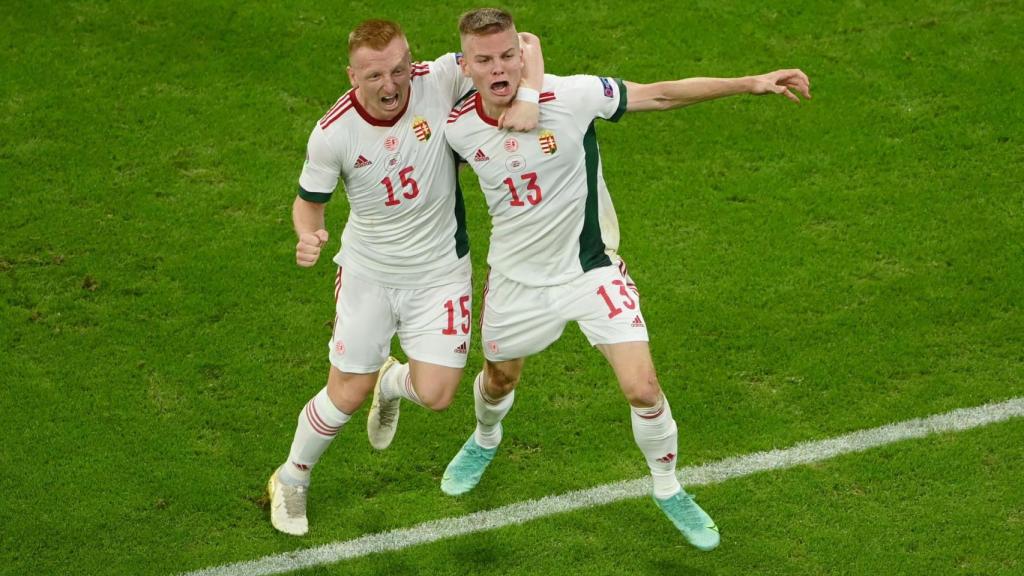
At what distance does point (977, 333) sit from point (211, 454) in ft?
14.6

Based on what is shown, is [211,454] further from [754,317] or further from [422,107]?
[754,317]

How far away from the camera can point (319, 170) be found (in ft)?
21.0

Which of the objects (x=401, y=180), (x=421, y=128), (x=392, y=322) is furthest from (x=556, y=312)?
(x=421, y=128)

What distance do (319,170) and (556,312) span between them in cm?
132

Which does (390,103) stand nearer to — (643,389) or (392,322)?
(392,322)

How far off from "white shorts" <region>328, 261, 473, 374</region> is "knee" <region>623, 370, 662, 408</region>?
95 cm

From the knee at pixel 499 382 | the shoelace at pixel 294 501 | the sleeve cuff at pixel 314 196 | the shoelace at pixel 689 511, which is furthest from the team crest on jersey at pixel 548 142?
the shoelace at pixel 294 501

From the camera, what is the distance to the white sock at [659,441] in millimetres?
6465

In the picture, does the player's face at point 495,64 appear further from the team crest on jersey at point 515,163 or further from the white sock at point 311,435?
the white sock at point 311,435

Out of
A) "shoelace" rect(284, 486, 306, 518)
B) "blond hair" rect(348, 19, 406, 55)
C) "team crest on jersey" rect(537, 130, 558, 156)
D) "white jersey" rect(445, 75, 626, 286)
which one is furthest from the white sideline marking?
"blond hair" rect(348, 19, 406, 55)

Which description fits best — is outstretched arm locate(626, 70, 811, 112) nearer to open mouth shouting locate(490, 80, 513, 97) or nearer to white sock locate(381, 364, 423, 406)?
open mouth shouting locate(490, 80, 513, 97)

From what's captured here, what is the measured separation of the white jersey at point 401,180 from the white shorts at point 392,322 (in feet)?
0.21

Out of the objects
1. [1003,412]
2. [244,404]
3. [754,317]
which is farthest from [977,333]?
[244,404]

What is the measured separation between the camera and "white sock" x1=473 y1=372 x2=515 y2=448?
23.1 feet
